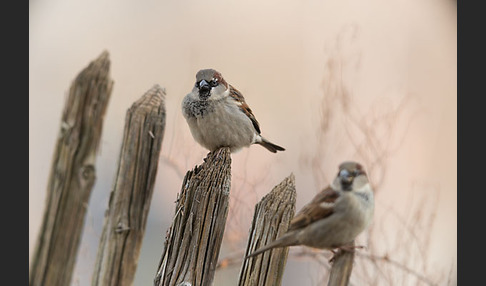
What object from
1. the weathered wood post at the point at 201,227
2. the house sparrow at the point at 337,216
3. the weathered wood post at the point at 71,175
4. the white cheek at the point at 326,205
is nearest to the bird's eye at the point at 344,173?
the house sparrow at the point at 337,216

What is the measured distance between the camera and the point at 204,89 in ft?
9.14

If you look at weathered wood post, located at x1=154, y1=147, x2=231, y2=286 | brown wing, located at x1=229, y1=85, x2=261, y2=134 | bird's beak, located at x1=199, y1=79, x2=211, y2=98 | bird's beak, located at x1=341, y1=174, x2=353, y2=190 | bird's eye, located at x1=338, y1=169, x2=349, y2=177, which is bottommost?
weathered wood post, located at x1=154, y1=147, x2=231, y2=286

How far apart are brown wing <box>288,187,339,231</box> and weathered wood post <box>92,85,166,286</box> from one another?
3.73 ft

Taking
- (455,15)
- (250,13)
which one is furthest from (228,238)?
(455,15)

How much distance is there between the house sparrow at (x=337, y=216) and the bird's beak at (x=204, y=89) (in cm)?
103

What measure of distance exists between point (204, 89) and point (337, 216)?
44.9 inches

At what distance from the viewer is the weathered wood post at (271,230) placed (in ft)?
7.11

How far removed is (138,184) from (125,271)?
41 centimetres

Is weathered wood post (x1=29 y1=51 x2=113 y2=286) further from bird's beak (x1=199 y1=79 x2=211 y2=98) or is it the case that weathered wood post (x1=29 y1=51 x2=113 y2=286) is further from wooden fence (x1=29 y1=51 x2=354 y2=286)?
bird's beak (x1=199 y1=79 x2=211 y2=98)

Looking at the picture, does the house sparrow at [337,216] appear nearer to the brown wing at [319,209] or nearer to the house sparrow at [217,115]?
the brown wing at [319,209]

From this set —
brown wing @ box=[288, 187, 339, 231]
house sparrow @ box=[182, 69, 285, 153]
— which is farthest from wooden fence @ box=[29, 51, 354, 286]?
brown wing @ box=[288, 187, 339, 231]

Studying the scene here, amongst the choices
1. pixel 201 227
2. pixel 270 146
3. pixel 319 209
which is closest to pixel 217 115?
pixel 270 146

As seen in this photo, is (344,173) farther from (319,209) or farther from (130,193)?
(130,193)

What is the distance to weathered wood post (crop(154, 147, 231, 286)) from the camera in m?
2.24
